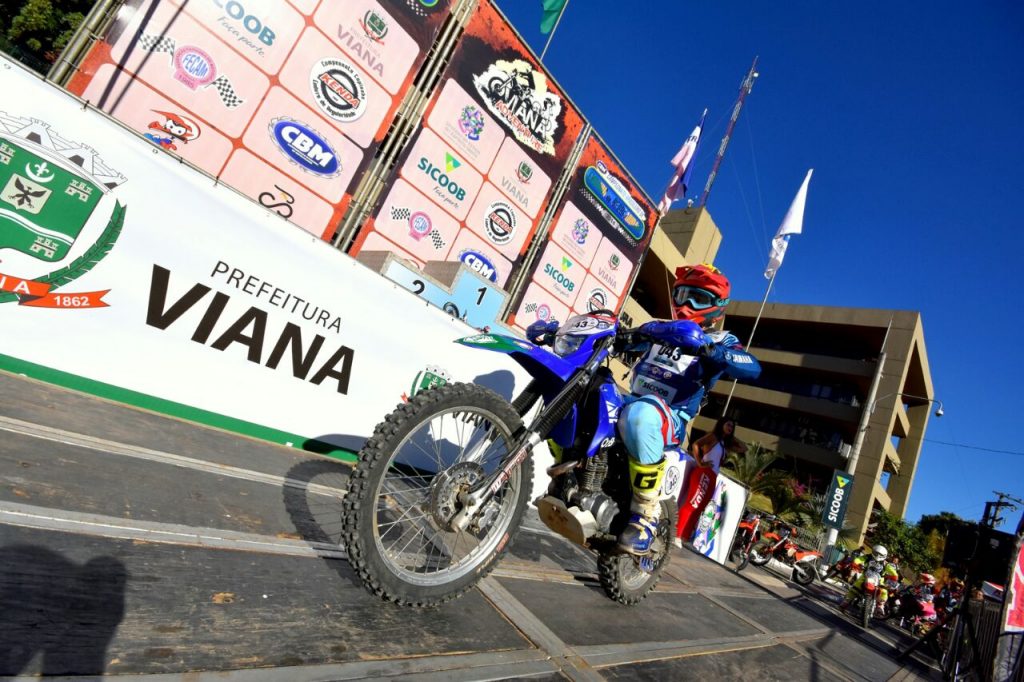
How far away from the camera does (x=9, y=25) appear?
20156mm

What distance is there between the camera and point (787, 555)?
40.7 ft

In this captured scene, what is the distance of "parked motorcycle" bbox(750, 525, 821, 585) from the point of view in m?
11.6

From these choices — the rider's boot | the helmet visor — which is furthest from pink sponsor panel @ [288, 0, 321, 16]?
the rider's boot

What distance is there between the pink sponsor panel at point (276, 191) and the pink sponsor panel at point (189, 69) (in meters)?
0.57

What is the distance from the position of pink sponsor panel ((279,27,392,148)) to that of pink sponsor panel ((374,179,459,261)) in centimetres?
128

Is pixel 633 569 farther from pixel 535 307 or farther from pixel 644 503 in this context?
pixel 535 307

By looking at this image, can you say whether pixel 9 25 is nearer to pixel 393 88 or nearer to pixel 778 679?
pixel 393 88

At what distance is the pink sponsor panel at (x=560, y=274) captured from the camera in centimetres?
1466

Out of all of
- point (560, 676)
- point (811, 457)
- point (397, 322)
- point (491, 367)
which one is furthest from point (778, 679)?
point (811, 457)

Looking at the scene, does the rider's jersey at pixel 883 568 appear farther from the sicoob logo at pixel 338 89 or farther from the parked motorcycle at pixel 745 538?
the sicoob logo at pixel 338 89

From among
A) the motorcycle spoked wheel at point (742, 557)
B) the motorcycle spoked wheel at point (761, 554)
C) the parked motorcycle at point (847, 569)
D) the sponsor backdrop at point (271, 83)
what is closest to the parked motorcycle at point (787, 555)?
the motorcycle spoked wheel at point (761, 554)

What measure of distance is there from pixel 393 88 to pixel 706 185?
83.1 ft

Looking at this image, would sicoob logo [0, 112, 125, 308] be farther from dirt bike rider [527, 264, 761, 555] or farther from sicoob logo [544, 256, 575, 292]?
sicoob logo [544, 256, 575, 292]

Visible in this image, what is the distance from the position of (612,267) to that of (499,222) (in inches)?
214
